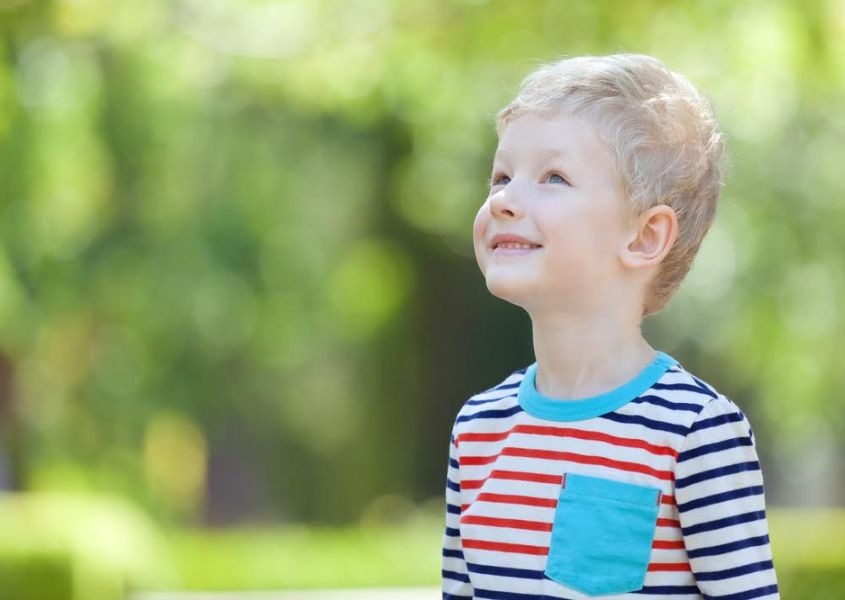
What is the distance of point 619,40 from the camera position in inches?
281

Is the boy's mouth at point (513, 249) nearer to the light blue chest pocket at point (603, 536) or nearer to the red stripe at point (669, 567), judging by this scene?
the light blue chest pocket at point (603, 536)

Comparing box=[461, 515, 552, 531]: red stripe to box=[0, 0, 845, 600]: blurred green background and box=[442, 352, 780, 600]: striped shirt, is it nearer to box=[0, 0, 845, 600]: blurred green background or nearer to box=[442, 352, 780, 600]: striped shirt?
box=[442, 352, 780, 600]: striped shirt

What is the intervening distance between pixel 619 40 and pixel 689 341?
36.6 ft

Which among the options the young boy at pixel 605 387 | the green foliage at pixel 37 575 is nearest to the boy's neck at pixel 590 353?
the young boy at pixel 605 387

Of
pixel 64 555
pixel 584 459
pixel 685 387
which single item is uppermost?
pixel 685 387

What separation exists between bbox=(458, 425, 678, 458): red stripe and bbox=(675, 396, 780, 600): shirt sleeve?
0.04 meters

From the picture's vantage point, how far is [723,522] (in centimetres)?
188

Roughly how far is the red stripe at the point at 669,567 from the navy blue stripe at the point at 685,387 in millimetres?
260

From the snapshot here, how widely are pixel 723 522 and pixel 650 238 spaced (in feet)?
1.57

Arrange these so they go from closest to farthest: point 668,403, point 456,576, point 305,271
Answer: point 668,403, point 456,576, point 305,271

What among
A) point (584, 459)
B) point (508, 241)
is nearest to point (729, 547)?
point (584, 459)

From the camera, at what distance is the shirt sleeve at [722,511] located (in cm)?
187

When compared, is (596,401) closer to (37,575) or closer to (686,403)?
(686,403)

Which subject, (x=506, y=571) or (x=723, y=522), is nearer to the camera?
(x=723, y=522)
